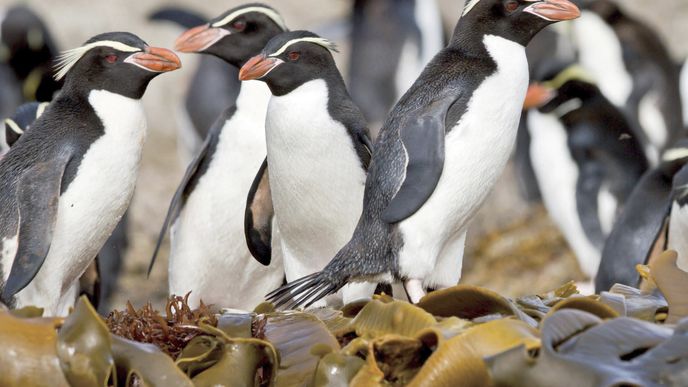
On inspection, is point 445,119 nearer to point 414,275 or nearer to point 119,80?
Answer: point 414,275

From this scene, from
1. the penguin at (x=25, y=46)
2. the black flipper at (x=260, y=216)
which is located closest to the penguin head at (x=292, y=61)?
the black flipper at (x=260, y=216)

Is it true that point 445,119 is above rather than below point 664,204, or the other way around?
above

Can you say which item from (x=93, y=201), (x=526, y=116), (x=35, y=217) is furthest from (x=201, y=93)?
(x=35, y=217)

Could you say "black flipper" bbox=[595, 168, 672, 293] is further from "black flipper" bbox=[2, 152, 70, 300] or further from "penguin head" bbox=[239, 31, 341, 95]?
→ "black flipper" bbox=[2, 152, 70, 300]

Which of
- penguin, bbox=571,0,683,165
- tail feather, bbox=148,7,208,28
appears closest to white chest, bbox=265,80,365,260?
penguin, bbox=571,0,683,165

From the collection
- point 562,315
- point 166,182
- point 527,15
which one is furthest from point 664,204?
point 166,182

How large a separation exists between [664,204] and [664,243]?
0.30 m

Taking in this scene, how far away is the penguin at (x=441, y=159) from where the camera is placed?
13.6 ft

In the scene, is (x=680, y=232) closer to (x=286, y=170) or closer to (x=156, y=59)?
(x=286, y=170)

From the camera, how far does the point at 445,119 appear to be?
426cm

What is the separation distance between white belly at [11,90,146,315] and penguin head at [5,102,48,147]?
879mm

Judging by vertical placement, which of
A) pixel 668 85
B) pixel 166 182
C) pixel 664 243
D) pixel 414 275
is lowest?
pixel 166 182

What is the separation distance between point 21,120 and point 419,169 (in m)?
2.05

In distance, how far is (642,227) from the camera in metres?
6.45
